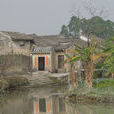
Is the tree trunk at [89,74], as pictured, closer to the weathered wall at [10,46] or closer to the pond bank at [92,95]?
the pond bank at [92,95]

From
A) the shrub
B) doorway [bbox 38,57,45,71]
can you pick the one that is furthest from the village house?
the shrub

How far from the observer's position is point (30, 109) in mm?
11328

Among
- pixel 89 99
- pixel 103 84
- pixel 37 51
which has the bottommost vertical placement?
pixel 89 99

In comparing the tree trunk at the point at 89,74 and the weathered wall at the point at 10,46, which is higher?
the weathered wall at the point at 10,46

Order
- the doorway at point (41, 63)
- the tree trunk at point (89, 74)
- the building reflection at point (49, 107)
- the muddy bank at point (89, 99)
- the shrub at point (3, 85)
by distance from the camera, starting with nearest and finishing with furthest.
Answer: the building reflection at point (49, 107) → the muddy bank at point (89, 99) → the tree trunk at point (89, 74) → the shrub at point (3, 85) → the doorway at point (41, 63)

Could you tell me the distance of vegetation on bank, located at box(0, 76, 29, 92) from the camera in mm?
16925

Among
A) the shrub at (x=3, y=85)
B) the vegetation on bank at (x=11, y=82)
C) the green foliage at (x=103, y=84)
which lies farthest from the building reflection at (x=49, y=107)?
the vegetation on bank at (x=11, y=82)

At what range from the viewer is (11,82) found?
61.3 feet

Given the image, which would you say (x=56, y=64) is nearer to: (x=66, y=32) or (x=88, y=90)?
(x=88, y=90)

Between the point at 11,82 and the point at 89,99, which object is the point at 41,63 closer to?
the point at 11,82

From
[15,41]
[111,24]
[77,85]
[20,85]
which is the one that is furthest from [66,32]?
[77,85]

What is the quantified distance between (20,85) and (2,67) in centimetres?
379

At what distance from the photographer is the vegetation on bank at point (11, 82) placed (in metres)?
16.9

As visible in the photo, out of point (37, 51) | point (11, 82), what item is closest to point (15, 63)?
point (37, 51)
